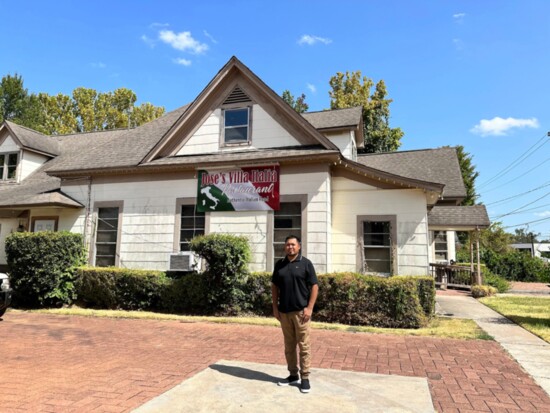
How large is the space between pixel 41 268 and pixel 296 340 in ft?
32.2

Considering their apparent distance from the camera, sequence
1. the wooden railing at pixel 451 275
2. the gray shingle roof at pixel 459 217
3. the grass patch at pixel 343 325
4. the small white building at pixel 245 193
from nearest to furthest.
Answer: the grass patch at pixel 343 325
the small white building at pixel 245 193
the gray shingle roof at pixel 459 217
the wooden railing at pixel 451 275

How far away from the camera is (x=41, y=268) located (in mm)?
11469

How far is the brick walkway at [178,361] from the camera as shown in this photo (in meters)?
4.52

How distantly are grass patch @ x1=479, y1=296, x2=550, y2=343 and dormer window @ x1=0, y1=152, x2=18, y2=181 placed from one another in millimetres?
21144

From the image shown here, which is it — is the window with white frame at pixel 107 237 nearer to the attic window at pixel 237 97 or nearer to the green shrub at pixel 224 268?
the green shrub at pixel 224 268

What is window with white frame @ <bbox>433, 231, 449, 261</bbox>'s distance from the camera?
22.3m

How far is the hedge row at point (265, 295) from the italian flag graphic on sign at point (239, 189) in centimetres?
267

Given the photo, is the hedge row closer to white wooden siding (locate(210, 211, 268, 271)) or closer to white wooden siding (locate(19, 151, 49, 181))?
white wooden siding (locate(210, 211, 268, 271))

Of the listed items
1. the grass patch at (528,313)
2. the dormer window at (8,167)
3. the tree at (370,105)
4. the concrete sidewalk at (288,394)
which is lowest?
the concrete sidewalk at (288,394)

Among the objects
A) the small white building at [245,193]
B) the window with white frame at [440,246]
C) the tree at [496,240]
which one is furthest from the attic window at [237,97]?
the tree at [496,240]

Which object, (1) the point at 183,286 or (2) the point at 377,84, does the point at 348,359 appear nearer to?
(1) the point at 183,286

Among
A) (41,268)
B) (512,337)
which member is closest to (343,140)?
(512,337)

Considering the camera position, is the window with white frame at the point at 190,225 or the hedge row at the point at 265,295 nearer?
the hedge row at the point at 265,295

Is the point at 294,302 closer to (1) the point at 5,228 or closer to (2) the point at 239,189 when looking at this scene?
(2) the point at 239,189
